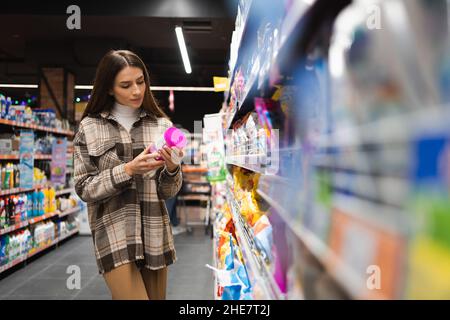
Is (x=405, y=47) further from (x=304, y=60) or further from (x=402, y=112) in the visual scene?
(x=304, y=60)

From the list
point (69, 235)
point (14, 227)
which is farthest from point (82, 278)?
point (69, 235)

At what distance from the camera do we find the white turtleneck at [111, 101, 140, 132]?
5.51 feet

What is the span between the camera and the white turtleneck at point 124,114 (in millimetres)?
1679

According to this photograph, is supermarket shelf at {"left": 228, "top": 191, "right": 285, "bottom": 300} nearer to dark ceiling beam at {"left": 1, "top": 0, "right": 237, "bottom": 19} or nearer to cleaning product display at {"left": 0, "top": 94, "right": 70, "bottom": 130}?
cleaning product display at {"left": 0, "top": 94, "right": 70, "bottom": 130}

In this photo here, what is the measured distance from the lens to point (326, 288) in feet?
2.26

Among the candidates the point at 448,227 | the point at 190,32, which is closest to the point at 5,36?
the point at 190,32

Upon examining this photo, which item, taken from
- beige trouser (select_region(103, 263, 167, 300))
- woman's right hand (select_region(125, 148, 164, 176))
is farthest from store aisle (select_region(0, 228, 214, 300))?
woman's right hand (select_region(125, 148, 164, 176))

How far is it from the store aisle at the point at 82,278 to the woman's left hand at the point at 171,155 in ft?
7.69

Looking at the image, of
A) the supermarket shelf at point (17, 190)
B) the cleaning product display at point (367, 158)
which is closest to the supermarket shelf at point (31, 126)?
the supermarket shelf at point (17, 190)

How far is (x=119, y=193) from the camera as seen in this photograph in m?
1.63

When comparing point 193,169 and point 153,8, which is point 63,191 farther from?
point 193,169

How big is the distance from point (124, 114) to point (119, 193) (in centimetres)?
33

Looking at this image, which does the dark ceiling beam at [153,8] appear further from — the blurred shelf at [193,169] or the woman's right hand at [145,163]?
the woman's right hand at [145,163]

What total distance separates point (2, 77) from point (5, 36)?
437 cm
